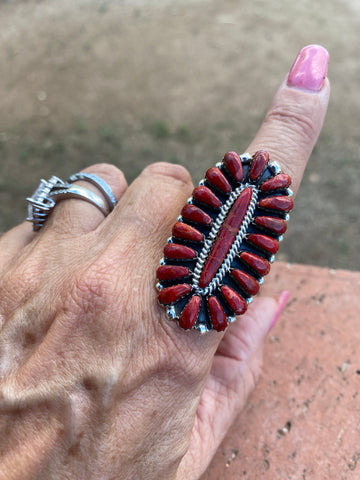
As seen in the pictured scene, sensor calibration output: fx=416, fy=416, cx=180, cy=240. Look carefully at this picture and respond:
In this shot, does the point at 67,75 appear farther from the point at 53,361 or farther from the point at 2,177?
the point at 53,361

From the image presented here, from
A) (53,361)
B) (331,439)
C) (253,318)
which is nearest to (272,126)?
(253,318)

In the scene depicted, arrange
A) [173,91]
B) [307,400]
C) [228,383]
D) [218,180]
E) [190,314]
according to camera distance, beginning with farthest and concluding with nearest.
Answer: [173,91], [307,400], [228,383], [218,180], [190,314]

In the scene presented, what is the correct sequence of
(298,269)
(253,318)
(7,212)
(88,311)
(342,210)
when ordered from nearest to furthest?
(88,311), (253,318), (298,269), (342,210), (7,212)

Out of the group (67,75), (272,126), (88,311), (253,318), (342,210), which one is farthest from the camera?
(67,75)

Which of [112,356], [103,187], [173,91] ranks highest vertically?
[173,91]

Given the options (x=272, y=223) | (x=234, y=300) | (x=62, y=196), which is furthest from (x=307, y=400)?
(x=62, y=196)

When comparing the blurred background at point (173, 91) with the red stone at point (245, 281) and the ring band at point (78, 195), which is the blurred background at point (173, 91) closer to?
the ring band at point (78, 195)

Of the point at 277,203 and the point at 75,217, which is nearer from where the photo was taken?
the point at 277,203

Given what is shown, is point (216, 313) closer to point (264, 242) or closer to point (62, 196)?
point (264, 242)
